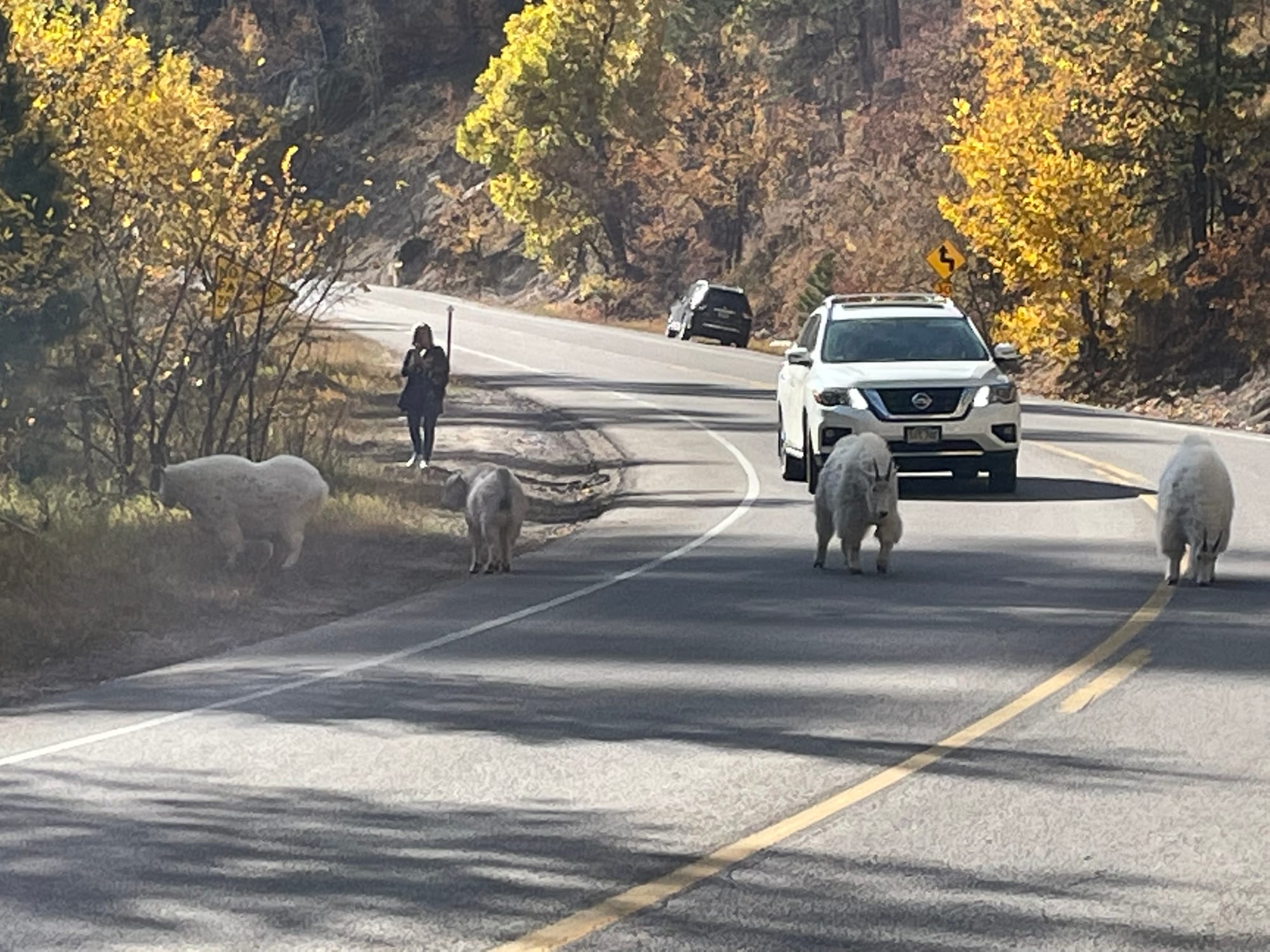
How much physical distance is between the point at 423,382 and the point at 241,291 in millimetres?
2678

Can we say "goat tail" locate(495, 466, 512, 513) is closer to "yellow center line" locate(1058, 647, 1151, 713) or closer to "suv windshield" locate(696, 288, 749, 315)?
"yellow center line" locate(1058, 647, 1151, 713)

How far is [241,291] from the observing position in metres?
25.9

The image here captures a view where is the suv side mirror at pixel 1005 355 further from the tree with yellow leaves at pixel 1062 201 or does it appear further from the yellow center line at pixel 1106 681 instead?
the tree with yellow leaves at pixel 1062 201

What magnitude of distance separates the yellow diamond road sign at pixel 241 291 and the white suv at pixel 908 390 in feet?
17.5

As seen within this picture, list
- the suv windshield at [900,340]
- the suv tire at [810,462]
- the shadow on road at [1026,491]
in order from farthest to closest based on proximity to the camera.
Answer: the suv windshield at [900,340], the suv tire at [810,462], the shadow on road at [1026,491]

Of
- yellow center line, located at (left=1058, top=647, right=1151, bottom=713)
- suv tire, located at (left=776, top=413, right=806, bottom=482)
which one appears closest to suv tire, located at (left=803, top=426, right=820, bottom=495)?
suv tire, located at (left=776, top=413, right=806, bottom=482)

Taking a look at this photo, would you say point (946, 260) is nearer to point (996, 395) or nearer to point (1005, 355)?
point (1005, 355)

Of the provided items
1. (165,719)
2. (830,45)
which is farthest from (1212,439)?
(830,45)

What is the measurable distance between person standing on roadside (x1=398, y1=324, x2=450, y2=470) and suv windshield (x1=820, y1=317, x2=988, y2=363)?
4965mm

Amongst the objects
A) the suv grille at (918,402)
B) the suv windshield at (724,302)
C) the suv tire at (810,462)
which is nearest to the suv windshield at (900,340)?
the suv tire at (810,462)

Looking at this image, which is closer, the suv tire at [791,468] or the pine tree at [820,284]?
the suv tire at [791,468]

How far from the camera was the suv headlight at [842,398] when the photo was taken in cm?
2362

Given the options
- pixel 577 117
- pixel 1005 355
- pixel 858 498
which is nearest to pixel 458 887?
pixel 858 498

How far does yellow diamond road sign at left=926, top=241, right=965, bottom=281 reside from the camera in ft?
164
